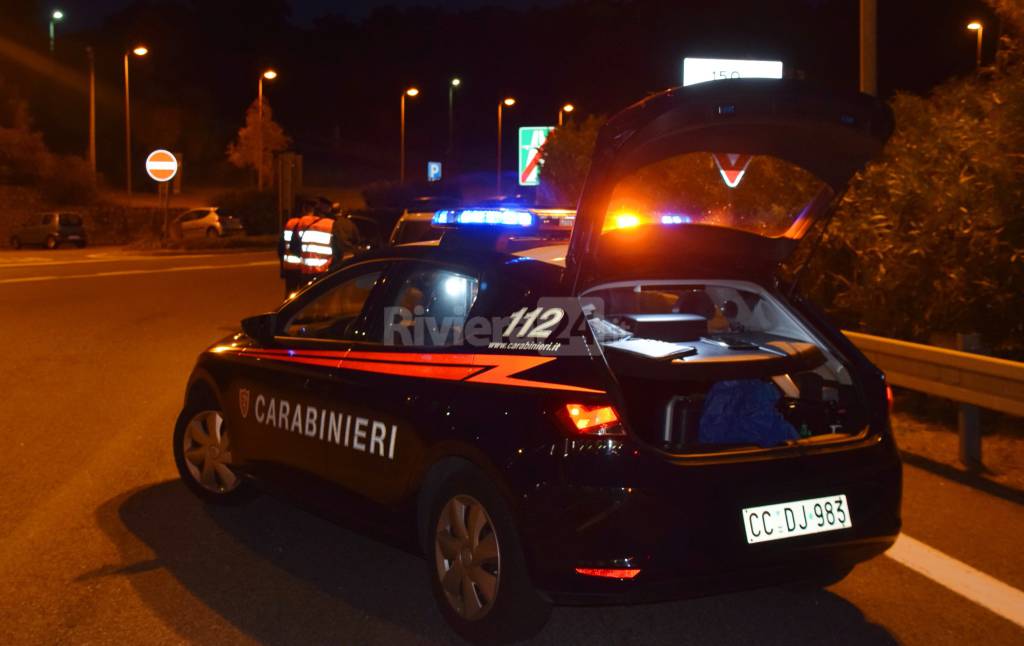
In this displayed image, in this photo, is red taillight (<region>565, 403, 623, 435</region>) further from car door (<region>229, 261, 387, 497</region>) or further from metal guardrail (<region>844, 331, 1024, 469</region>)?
metal guardrail (<region>844, 331, 1024, 469</region>)

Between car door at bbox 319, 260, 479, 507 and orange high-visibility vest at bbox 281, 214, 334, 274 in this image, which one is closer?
car door at bbox 319, 260, 479, 507

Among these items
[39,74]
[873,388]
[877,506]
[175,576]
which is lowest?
[175,576]

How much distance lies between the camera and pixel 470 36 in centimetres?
10825

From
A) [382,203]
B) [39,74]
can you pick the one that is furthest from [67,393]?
[39,74]

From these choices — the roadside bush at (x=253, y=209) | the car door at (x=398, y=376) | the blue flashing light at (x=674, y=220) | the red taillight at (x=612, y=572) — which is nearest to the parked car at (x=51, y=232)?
the roadside bush at (x=253, y=209)

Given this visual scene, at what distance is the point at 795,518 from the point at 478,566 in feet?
3.93

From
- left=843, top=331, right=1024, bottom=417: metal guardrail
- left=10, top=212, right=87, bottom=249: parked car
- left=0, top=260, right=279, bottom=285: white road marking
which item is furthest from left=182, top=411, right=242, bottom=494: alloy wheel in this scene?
left=10, top=212, right=87, bottom=249: parked car

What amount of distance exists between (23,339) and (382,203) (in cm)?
5103

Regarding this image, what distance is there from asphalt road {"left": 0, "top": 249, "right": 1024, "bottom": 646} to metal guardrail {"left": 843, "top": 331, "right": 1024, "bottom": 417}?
55 cm

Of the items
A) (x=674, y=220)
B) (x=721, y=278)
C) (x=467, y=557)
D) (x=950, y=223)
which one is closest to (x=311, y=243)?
(x=674, y=220)

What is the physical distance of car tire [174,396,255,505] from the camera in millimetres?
6297

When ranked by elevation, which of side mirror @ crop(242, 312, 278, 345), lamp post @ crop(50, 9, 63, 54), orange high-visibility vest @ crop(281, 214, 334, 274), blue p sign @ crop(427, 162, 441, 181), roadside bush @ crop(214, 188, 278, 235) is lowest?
side mirror @ crop(242, 312, 278, 345)

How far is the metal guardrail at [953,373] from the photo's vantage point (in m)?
6.89

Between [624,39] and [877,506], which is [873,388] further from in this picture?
[624,39]
